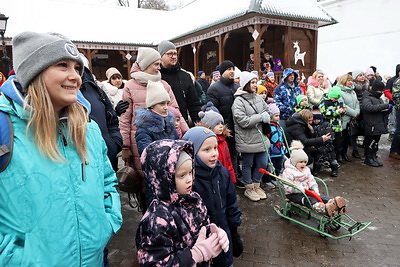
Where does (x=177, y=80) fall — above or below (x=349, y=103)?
above

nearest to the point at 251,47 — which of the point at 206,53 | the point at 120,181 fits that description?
the point at 206,53

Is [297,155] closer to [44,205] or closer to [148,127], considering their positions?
[148,127]

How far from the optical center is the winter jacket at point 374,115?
6.27 meters

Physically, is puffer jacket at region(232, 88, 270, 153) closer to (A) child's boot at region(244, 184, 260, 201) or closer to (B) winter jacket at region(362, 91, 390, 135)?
(A) child's boot at region(244, 184, 260, 201)

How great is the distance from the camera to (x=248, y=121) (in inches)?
176

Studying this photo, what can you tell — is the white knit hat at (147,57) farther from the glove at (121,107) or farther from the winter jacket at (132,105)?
the glove at (121,107)

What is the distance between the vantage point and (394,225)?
3768 mm

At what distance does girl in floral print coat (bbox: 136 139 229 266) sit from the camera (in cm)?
172

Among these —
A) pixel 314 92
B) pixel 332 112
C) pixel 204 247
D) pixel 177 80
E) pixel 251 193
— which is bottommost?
pixel 251 193

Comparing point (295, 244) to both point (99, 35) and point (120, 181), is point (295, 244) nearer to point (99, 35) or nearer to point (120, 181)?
point (120, 181)

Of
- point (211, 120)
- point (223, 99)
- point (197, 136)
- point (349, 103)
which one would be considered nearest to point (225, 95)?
point (223, 99)

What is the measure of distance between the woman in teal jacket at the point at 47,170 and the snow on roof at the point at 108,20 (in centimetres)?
1233

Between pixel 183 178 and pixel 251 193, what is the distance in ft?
10.0

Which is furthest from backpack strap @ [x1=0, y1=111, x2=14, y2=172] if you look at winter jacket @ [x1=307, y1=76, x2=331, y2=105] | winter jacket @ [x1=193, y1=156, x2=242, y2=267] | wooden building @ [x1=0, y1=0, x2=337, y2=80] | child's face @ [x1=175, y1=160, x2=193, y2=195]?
wooden building @ [x1=0, y1=0, x2=337, y2=80]
